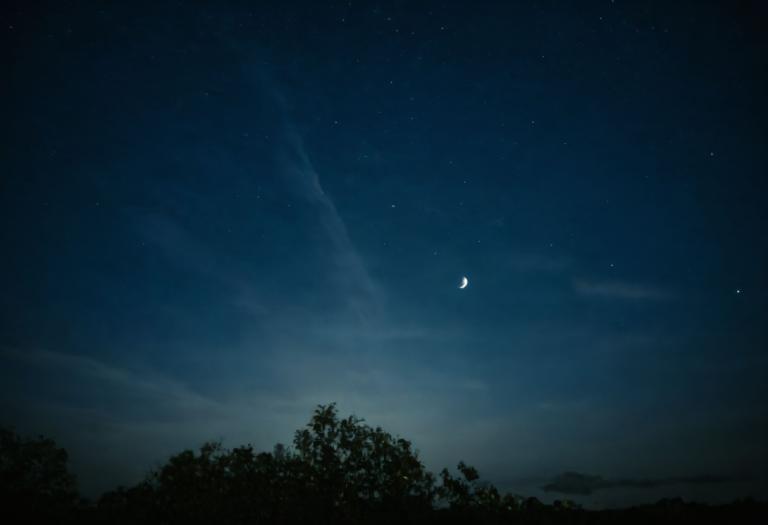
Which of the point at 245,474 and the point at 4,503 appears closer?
the point at 4,503

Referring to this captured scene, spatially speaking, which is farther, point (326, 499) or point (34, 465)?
point (34, 465)

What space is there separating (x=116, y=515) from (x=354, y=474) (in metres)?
16.3

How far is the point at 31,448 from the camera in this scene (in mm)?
52594

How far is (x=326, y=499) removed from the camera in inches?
1041

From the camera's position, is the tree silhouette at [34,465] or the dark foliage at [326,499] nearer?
the dark foliage at [326,499]

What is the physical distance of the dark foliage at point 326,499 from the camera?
2581 cm

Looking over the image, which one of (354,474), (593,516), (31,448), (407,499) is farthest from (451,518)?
(31,448)

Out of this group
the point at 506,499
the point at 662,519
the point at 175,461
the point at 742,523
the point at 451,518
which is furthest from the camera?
the point at 175,461

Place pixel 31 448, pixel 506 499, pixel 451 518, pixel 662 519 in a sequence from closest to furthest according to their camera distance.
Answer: pixel 662 519 < pixel 451 518 < pixel 506 499 < pixel 31 448

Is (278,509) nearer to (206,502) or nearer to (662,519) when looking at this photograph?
(206,502)

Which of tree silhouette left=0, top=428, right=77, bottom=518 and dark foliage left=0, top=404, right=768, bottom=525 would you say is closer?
dark foliage left=0, top=404, right=768, bottom=525

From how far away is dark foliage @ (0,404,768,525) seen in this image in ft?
84.7

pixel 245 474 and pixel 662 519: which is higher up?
pixel 245 474

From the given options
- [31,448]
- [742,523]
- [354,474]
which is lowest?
[742,523]
